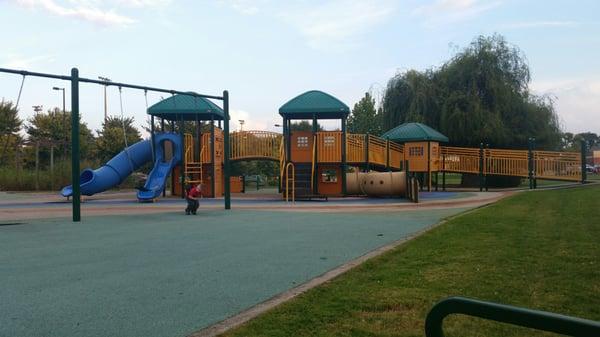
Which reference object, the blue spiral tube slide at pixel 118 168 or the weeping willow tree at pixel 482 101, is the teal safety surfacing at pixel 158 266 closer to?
the blue spiral tube slide at pixel 118 168

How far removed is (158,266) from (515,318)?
21.9 ft

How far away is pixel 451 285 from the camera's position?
20.2ft

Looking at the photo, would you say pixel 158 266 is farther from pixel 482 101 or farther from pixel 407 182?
pixel 482 101

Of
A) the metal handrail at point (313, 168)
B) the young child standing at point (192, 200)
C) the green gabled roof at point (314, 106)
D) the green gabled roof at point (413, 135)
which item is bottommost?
the young child standing at point (192, 200)

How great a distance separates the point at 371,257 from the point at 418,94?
30.1m

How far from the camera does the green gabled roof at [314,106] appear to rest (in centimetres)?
→ 2562

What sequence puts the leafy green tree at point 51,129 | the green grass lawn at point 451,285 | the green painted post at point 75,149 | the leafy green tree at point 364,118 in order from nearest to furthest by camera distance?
the green grass lawn at point 451,285 < the green painted post at point 75,149 < the leafy green tree at point 51,129 < the leafy green tree at point 364,118

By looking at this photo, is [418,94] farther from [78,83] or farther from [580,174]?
[78,83]

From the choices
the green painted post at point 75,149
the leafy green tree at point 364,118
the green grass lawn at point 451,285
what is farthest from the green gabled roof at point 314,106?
the leafy green tree at point 364,118

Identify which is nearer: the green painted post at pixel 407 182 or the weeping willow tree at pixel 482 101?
the green painted post at pixel 407 182

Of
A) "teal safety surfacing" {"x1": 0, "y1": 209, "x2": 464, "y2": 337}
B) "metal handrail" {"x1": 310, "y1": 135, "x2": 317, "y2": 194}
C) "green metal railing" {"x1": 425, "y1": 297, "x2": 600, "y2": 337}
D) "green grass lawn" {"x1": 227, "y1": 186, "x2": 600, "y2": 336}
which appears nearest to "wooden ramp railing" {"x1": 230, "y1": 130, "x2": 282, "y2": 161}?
"metal handrail" {"x1": 310, "y1": 135, "x2": 317, "y2": 194}

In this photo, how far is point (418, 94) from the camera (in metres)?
36.7

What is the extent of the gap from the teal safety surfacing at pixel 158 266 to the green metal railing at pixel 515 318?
2828 millimetres

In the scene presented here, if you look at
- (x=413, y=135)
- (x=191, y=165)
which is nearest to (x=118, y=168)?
(x=191, y=165)
